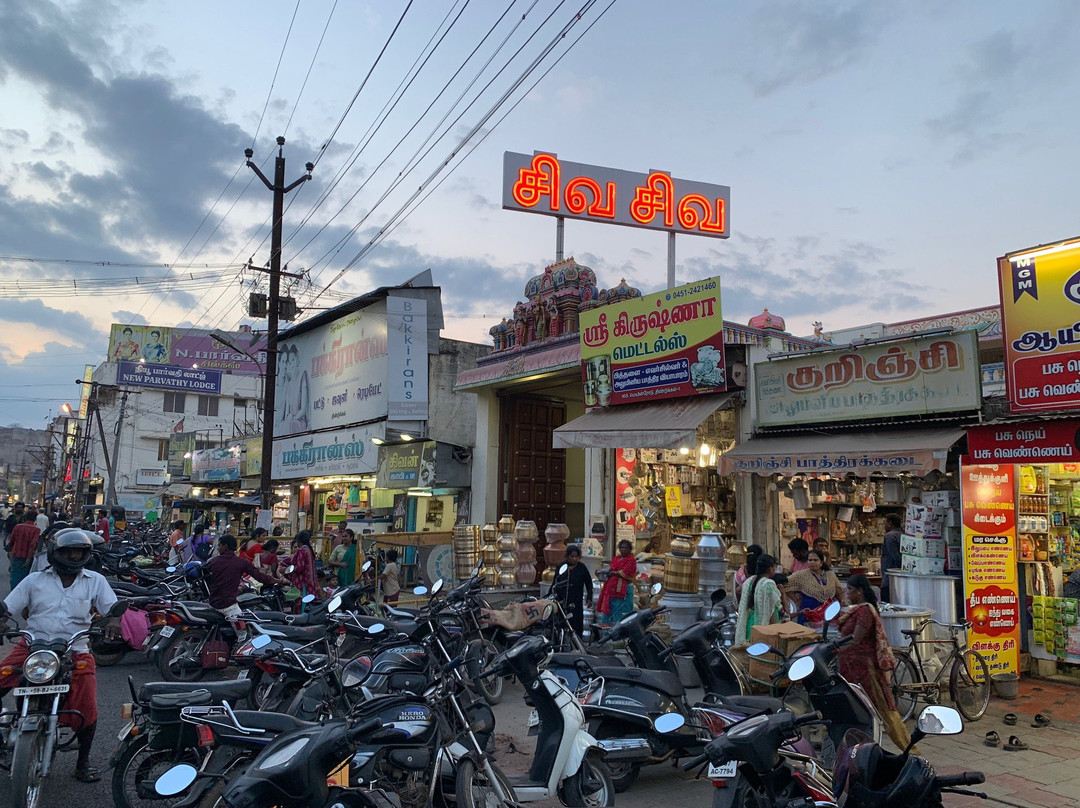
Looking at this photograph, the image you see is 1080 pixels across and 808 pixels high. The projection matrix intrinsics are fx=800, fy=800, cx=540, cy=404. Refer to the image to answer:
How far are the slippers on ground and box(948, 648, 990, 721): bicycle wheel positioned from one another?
3.03 feet

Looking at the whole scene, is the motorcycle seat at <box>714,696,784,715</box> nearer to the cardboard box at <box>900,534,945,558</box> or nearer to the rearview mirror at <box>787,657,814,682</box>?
the rearview mirror at <box>787,657,814,682</box>

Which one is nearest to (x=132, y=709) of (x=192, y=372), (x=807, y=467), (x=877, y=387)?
(x=807, y=467)

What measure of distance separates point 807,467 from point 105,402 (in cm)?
6549

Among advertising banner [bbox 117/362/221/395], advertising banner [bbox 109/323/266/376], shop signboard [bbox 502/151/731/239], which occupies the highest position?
advertising banner [bbox 109/323/266/376]

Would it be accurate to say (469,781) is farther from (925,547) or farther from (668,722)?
(925,547)

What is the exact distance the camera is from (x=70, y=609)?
5957mm

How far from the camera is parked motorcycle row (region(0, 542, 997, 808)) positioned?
11.8 feet

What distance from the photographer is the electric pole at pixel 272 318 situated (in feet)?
61.2

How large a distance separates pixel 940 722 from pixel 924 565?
7.69 metres

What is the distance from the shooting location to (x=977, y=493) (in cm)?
984

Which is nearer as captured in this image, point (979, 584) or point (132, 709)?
point (132, 709)

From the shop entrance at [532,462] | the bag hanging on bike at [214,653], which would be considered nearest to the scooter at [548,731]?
the bag hanging on bike at [214,653]

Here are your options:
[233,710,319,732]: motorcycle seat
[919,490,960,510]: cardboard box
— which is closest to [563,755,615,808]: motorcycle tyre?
[233,710,319,732]: motorcycle seat

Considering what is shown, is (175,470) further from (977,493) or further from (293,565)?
(977,493)
